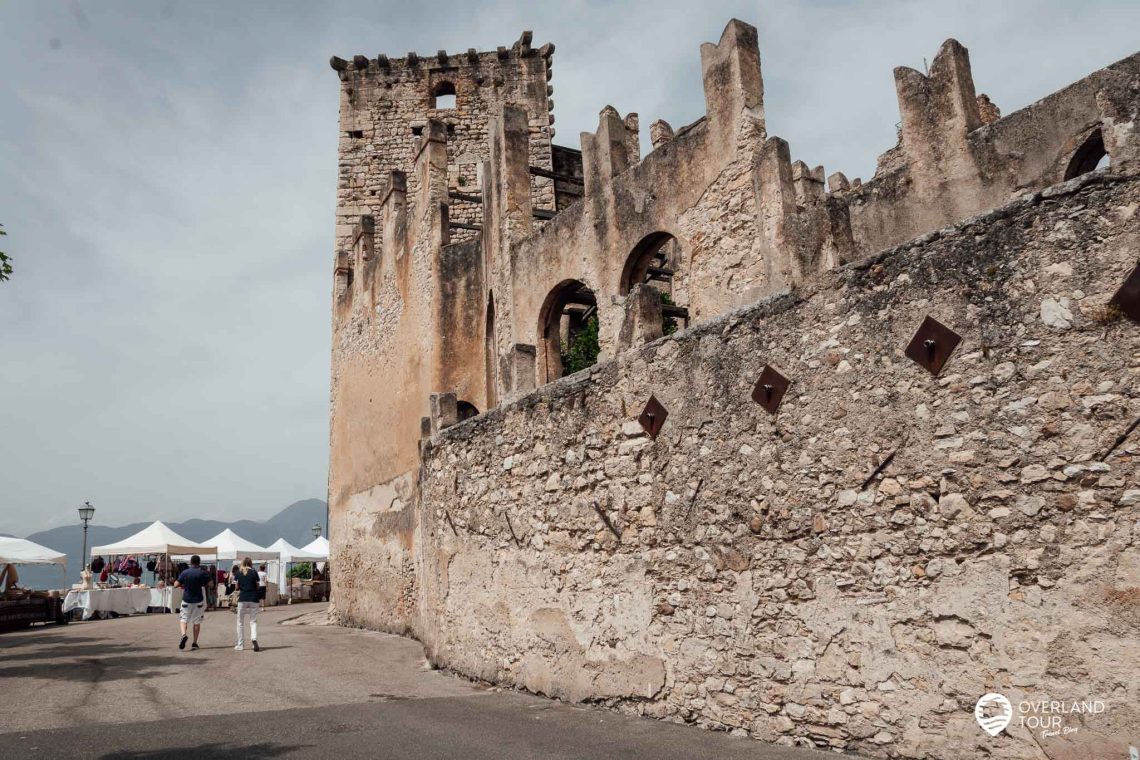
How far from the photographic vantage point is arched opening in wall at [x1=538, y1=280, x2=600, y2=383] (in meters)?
13.9

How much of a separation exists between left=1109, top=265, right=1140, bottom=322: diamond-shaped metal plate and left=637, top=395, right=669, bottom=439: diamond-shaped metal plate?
3.24 metres

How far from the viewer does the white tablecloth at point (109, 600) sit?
2178 cm

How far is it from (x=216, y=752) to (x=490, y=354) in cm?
1020

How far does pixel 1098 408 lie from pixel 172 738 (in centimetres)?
638

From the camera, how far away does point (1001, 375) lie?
4520 millimetres

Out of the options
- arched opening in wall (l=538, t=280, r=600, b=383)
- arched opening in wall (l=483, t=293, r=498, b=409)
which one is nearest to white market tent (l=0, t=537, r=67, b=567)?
arched opening in wall (l=483, t=293, r=498, b=409)

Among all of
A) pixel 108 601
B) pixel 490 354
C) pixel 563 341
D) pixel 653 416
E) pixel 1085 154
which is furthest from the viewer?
pixel 108 601

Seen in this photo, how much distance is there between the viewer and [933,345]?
4.82 m

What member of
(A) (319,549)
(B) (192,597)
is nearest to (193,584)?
(B) (192,597)

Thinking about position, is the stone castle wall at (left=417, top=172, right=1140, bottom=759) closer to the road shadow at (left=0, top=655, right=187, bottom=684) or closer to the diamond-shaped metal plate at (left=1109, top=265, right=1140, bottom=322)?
the diamond-shaped metal plate at (left=1109, top=265, right=1140, bottom=322)

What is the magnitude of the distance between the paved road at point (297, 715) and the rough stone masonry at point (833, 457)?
454 mm

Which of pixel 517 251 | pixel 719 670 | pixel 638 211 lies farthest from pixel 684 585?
pixel 517 251

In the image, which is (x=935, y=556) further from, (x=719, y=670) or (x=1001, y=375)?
(x=719, y=670)

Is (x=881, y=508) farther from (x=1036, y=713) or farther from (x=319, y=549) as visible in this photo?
Answer: (x=319, y=549)
